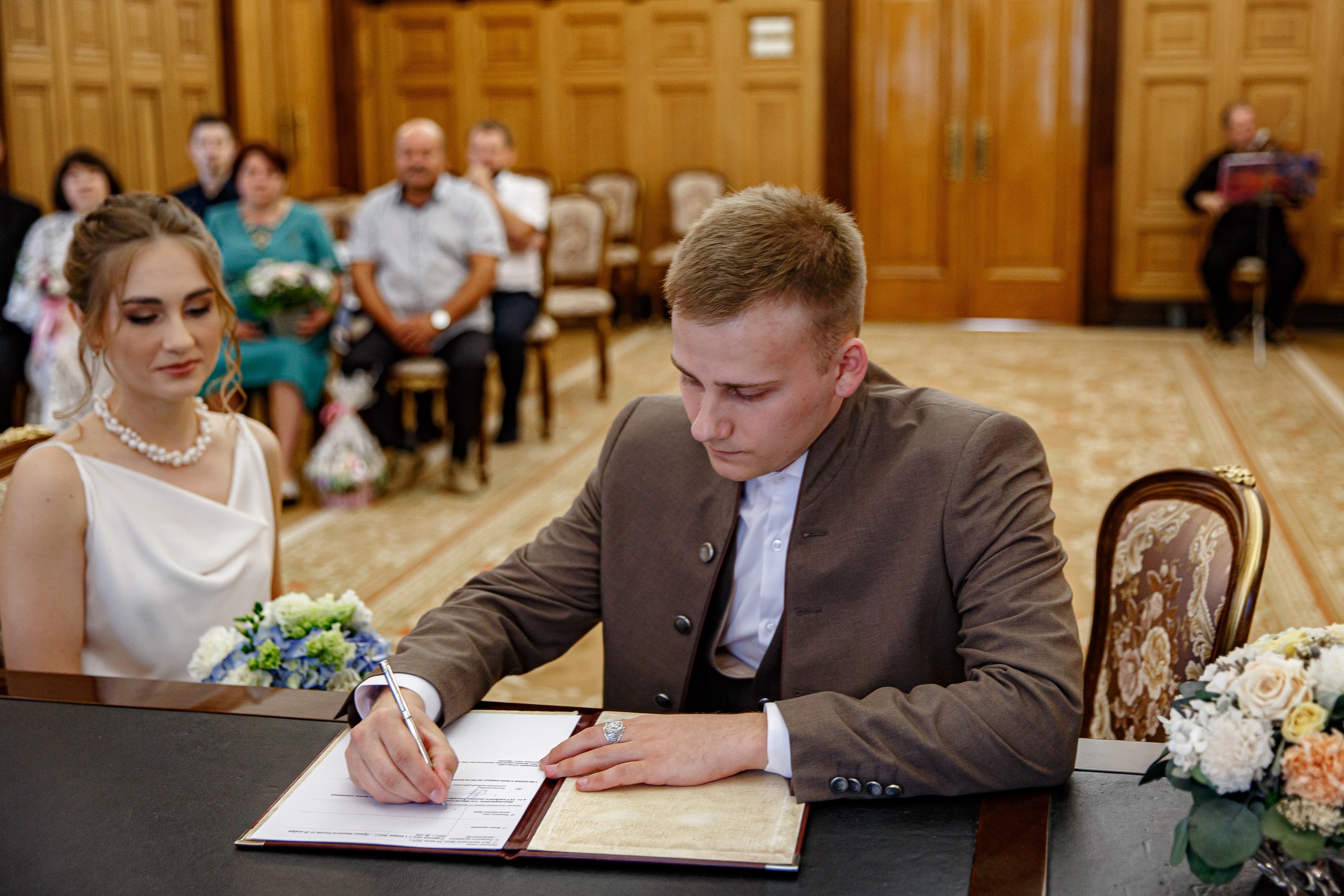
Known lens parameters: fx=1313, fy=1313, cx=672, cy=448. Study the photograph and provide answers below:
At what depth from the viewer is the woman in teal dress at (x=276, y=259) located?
5867 mm

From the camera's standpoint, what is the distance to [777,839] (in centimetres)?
130

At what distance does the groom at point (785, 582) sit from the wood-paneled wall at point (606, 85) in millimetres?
8700

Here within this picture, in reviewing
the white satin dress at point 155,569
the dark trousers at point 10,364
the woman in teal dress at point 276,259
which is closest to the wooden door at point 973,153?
the woman in teal dress at point 276,259

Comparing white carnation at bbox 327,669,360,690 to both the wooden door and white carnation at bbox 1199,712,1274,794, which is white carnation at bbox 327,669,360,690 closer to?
white carnation at bbox 1199,712,1274,794

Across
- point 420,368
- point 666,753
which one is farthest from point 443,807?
point 420,368

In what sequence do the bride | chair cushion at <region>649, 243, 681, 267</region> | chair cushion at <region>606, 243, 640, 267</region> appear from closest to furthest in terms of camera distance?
the bride, chair cushion at <region>649, 243, 681, 267</region>, chair cushion at <region>606, 243, 640, 267</region>

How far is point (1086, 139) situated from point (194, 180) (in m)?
6.49

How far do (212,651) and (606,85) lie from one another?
372 inches

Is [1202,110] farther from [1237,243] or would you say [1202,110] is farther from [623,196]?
[623,196]

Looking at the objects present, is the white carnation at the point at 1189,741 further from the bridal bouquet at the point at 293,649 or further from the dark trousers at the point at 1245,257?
the dark trousers at the point at 1245,257

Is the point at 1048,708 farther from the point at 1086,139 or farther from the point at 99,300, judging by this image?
the point at 1086,139

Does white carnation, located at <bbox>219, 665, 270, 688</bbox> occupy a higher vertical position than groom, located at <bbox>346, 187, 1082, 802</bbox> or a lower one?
lower

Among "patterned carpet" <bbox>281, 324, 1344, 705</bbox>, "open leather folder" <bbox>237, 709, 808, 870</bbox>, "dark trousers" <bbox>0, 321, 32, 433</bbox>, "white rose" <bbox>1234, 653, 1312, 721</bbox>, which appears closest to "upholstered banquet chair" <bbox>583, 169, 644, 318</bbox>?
"patterned carpet" <bbox>281, 324, 1344, 705</bbox>

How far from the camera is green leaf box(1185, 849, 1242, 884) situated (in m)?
1.13
